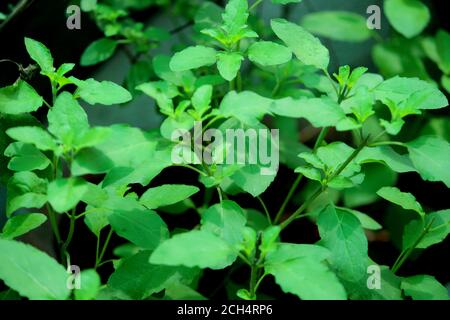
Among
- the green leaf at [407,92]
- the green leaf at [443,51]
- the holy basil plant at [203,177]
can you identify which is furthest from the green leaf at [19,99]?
the green leaf at [443,51]

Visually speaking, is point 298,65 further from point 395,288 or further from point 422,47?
point 422,47

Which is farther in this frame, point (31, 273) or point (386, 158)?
point (386, 158)

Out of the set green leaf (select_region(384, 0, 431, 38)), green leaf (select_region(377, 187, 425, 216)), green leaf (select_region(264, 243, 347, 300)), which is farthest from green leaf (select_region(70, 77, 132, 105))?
green leaf (select_region(384, 0, 431, 38))

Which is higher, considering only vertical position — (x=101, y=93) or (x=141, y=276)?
(x=101, y=93)

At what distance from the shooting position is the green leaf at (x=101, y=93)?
829 millimetres

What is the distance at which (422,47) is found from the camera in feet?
5.43

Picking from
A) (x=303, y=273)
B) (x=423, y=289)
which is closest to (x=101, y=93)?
(x=303, y=273)

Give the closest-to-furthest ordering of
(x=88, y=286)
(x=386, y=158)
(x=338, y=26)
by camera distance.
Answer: (x=88, y=286) → (x=386, y=158) → (x=338, y=26)

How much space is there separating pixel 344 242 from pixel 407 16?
83 cm

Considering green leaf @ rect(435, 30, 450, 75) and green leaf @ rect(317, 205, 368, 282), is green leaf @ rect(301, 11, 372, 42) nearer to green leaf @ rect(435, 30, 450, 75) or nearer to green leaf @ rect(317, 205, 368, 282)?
green leaf @ rect(435, 30, 450, 75)

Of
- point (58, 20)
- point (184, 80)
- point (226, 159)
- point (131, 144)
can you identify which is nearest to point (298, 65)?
point (184, 80)

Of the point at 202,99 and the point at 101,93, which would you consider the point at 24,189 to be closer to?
the point at 101,93

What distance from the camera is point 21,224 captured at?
850 millimetres

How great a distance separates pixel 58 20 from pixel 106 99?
913mm
